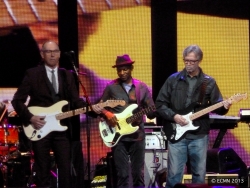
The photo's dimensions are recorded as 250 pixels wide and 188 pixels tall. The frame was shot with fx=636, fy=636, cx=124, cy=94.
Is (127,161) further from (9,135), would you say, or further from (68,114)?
(9,135)

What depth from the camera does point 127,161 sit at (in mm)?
8844

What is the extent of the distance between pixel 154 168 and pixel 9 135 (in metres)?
2.29

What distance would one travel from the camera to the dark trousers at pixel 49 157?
307 inches

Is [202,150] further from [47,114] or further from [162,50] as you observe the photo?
[162,50]

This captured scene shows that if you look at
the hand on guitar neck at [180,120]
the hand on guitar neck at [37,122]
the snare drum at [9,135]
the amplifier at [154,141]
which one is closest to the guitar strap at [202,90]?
the hand on guitar neck at [180,120]

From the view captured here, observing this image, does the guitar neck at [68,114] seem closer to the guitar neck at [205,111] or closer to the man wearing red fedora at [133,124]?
the man wearing red fedora at [133,124]

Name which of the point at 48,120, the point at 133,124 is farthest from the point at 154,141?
the point at 48,120

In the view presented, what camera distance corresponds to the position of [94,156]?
11086 millimetres

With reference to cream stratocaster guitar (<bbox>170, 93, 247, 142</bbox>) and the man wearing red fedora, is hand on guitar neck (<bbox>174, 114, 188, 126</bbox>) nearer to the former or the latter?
cream stratocaster guitar (<bbox>170, 93, 247, 142</bbox>)

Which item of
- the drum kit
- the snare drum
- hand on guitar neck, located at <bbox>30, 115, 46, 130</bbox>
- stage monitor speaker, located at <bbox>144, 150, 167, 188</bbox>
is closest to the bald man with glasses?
hand on guitar neck, located at <bbox>30, 115, 46, 130</bbox>

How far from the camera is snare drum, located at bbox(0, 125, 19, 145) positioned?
9641mm

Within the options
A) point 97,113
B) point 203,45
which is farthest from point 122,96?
point 203,45

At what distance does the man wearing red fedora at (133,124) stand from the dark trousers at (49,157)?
105cm

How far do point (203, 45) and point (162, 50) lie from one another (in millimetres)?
820
